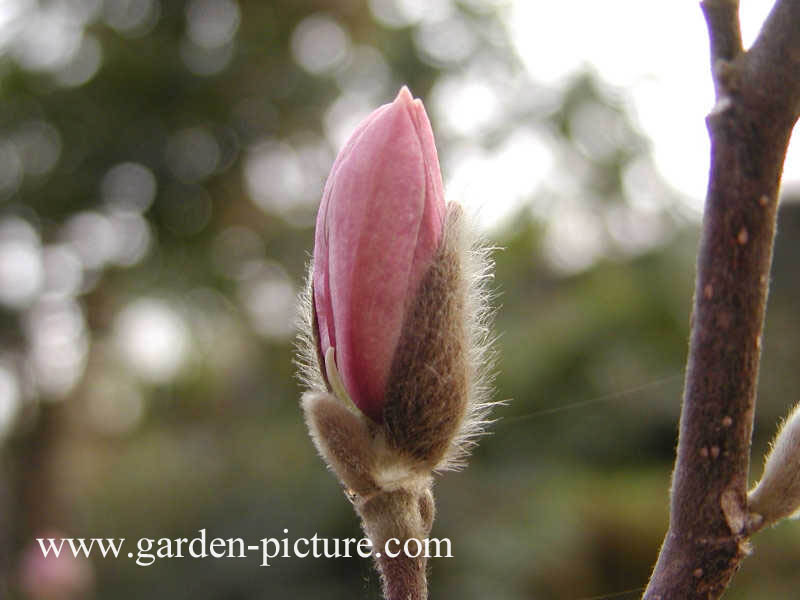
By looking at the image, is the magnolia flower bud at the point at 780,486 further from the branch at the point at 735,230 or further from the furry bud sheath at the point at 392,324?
the furry bud sheath at the point at 392,324

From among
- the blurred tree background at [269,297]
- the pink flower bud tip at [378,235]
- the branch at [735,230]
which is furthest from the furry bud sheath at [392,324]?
the blurred tree background at [269,297]

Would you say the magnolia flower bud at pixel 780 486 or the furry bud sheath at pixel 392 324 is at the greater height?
the furry bud sheath at pixel 392 324

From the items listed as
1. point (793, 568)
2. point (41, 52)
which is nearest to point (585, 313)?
point (793, 568)

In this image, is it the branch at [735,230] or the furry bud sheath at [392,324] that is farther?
the furry bud sheath at [392,324]

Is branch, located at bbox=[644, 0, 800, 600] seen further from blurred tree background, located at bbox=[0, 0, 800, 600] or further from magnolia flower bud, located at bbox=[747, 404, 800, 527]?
blurred tree background, located at bbox=[0, 0, 800, 600]

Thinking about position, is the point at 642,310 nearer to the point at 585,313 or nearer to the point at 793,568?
the point at 585,313

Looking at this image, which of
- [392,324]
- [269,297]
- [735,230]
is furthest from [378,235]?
[269,297]

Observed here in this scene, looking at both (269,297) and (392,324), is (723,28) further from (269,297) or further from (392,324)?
(269,297)
